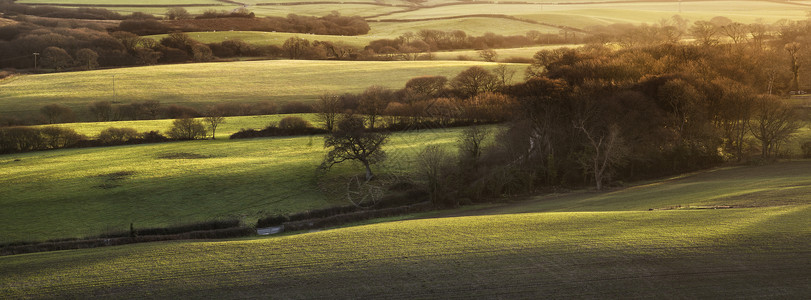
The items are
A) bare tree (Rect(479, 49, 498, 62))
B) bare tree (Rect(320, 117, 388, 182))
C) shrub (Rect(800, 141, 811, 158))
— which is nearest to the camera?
bare tree (Rect(320, 117, 388, 182))

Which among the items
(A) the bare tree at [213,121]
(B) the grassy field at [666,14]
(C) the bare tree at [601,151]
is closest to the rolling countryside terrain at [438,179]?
(C) the bare tree at [601,151]

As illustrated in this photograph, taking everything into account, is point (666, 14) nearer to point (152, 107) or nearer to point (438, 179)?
point (152, 107)

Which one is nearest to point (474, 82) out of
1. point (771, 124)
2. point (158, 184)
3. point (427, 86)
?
point (427, 86)

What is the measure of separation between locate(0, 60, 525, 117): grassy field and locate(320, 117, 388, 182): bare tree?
126 feet

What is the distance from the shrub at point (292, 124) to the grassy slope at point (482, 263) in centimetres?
4062

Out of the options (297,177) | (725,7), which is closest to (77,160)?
(297,177)

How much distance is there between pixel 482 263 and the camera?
22969 millimetres

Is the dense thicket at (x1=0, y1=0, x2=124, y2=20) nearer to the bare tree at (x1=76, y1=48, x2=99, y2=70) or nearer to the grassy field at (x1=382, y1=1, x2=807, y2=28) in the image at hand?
the bare tree at (x1=76, y1=48, x2=99, y2=70)

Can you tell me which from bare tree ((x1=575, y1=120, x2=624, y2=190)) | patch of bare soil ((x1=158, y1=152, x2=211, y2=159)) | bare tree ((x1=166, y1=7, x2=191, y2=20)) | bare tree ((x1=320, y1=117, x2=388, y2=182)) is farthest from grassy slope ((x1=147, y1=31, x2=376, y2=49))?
bare tree ((x1=575, y1=120, x2=624, y2=190))

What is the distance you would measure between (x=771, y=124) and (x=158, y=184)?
2140 inches

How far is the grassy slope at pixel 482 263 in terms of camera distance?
20.5 meters

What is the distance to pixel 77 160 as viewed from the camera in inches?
2202

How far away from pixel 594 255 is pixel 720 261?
14.8 feet

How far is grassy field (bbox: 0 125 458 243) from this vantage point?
42281 millimetres
